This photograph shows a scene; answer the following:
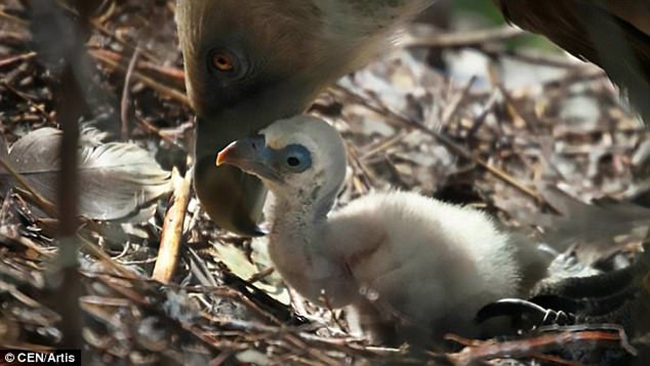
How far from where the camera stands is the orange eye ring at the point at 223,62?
2.83 metres

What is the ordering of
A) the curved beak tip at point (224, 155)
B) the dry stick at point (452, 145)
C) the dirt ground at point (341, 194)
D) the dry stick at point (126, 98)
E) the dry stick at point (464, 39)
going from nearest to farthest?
the dirt ground at point (341, 194), the curved beak tip at point (224, 155), the dry stick at point (126, 98), the dry stick at point (452, 145), the dry stick at point (464, 39)

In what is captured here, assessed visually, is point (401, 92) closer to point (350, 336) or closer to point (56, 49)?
point (350, 336)

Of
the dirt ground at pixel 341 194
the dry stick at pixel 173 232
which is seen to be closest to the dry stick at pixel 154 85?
the dirt ground at pixel 341 194

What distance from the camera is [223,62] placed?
283 cm

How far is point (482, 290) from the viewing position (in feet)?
9.26

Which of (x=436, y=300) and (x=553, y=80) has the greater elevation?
(x=553, y=80)

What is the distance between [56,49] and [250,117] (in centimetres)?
120

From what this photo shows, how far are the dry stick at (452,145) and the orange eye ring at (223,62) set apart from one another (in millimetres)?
1071

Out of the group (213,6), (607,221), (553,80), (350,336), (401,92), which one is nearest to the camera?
(350,336)

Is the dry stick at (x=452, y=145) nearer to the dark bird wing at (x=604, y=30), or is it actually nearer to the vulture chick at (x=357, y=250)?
the dark bird wing at (x=604, y=30)

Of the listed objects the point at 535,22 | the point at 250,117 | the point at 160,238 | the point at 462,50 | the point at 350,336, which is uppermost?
the point at 462,50

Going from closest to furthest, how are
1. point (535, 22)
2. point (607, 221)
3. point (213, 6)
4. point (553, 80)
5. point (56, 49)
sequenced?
point (56, 49) → point (213, 6) → point (535, 22) → point (607, 221) → point (553, 80)

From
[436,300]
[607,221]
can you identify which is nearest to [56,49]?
[436,300]

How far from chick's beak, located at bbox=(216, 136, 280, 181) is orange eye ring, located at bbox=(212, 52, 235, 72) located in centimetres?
19
